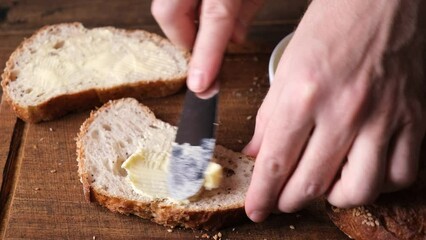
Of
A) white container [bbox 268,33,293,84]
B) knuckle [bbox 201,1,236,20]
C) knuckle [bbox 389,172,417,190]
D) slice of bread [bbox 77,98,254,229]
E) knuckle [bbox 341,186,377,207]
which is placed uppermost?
knuckle [bbox 201,1,236,20]

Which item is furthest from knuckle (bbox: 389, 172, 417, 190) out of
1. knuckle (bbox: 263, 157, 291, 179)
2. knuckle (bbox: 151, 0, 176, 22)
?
knuckle (bbox: 151, 0, 176, 22)

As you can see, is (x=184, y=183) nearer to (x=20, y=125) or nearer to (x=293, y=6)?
(x=20, y=125)

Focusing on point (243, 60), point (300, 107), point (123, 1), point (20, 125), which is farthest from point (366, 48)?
point (123, 1)

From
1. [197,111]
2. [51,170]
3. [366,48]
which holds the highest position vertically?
[366,48]

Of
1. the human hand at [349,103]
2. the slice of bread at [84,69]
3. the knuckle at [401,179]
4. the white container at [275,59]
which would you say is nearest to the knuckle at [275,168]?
the human hand at [349,103]

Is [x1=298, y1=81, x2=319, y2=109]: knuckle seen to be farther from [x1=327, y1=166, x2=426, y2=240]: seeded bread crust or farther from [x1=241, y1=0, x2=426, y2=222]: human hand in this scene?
[x1=327, y1=166, x2=426, y2=240]: seeded bread crust

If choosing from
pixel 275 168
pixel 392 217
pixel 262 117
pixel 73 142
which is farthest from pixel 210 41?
pixel 392 217
